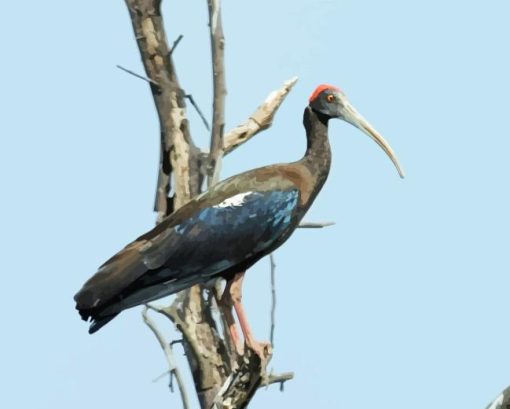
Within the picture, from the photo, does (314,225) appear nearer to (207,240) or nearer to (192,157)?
(192,157)

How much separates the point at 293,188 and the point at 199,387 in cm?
198

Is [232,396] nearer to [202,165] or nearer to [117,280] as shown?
[117,280]

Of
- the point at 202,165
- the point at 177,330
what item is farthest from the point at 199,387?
the point at 202,165

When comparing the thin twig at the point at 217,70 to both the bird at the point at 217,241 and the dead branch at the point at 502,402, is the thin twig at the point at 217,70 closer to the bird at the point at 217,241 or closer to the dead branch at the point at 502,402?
the bird at the point at 217,241

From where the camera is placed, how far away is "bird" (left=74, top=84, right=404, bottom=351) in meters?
10.9

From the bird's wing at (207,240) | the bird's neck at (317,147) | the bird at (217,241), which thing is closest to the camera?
the bird at (217,241)

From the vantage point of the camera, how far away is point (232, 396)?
10.7 meters

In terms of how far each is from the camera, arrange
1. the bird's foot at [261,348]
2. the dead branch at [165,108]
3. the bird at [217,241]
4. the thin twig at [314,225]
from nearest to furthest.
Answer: the bird's foot at [261,348]
the bird at [217,241]
the thin twig at [314,225]
the dead branch at [165,108]

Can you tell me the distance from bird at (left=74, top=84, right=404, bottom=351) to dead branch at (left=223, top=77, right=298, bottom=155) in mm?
1330

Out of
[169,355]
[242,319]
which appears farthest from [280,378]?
[169,355]

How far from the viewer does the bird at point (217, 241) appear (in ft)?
35.9

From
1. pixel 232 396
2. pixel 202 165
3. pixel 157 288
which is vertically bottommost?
pixel 232 396

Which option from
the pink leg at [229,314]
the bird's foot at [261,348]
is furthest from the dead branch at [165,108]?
the bird's foot at [261,348]

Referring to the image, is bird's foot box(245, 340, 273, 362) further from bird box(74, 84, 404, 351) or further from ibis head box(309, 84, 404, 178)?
ibis head box(309, 84, 404, 178)
